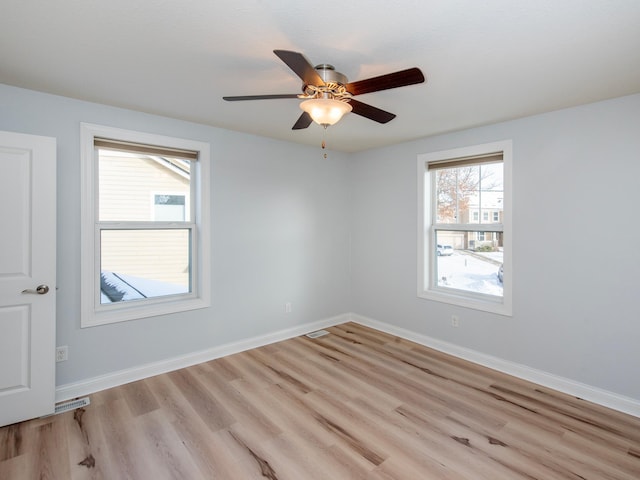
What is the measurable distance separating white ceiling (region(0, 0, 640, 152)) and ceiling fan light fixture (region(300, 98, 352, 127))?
0.96ft

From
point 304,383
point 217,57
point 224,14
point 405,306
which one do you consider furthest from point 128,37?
point 405,306

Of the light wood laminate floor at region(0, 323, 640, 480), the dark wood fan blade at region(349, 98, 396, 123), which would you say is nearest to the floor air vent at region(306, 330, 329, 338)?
the light wood laminate floor at region(0, 323, 640, 480)

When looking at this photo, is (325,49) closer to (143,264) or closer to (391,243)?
(143,264)

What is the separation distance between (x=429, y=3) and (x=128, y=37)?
1554mm

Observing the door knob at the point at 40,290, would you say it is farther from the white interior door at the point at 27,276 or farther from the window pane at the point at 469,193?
the window pane at the point at 469,193

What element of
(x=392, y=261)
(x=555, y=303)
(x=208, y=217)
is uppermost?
(x=208, y=217)

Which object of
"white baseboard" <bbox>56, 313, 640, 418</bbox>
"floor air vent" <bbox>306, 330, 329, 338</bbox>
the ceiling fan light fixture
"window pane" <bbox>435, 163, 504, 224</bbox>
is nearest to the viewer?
the ceiling fan light fixture

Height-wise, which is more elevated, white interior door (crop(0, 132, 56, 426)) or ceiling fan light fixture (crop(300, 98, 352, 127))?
ceiling fan light fixture (crop(300, 98, 352, 127))

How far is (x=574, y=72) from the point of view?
2.18 m

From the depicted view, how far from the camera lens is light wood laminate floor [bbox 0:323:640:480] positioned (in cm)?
198

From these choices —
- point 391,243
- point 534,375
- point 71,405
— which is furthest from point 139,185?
point 534,375

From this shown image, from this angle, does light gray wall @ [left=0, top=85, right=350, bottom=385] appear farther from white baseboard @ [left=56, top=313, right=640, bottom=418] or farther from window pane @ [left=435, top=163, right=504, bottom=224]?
window pane @ [left=435, top=163, right=504, bottom=224]

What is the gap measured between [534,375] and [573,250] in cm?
117

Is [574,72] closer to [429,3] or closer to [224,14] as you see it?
[429,3]
